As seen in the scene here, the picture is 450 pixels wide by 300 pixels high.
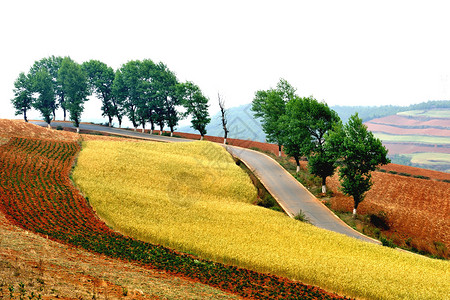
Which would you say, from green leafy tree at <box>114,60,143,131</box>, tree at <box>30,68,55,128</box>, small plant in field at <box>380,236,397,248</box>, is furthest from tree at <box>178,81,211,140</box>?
small plant in field at <box>380,236,397,248</box>

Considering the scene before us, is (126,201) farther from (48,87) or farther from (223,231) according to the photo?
(48,87)

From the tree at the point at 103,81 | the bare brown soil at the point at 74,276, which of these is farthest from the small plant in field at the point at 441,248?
the tree at the point at 103,81

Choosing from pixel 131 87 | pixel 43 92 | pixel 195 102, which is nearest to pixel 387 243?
pixel 195 102

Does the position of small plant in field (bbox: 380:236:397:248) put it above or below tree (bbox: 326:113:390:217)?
below

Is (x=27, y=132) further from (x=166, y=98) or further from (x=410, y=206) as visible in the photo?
(x=410, y=206)

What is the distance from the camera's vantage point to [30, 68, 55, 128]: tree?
78438 millimetres

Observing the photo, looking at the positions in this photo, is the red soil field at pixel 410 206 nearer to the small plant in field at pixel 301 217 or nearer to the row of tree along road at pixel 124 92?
the small plant in field at pixel 301 217

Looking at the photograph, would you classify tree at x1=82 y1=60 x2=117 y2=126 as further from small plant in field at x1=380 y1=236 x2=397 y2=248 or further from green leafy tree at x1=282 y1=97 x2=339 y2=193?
small plant in field at x1=380 y1=236 x2=397 y2=248

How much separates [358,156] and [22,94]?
77.0 meters

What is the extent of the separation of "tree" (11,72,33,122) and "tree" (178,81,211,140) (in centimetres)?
3798

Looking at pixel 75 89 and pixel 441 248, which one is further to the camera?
pixel 75 89

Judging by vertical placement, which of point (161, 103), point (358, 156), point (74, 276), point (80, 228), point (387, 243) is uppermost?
point (161, 103)

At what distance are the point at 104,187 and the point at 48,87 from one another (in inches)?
2203

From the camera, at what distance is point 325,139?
45094 millimetres
